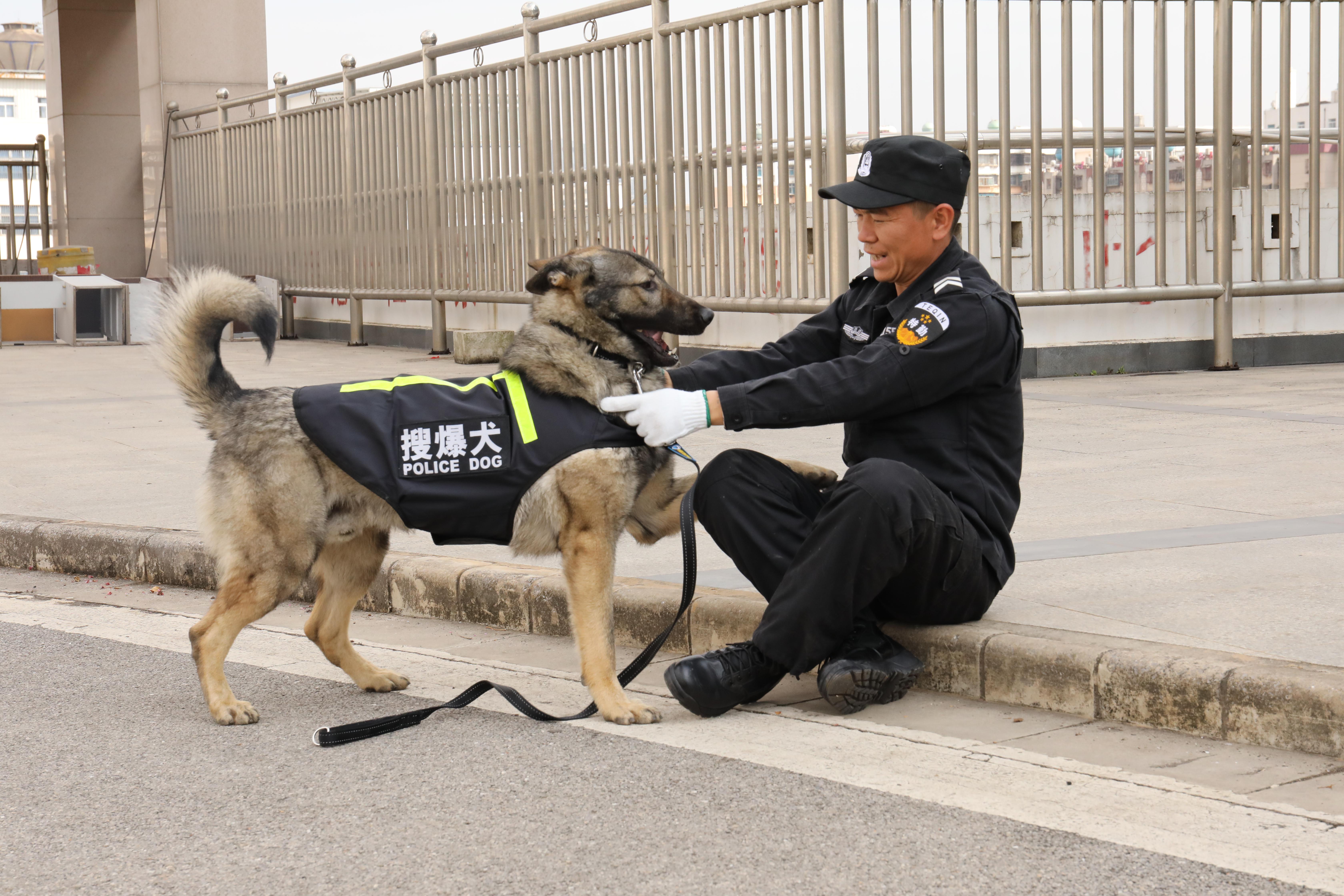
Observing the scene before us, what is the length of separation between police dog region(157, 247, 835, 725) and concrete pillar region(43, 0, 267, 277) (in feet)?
61.5

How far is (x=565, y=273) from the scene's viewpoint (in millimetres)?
4301

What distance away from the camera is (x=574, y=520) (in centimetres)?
405

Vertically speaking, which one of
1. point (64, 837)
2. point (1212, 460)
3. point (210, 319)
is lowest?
→ point (64, 837)

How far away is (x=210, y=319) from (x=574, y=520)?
123 cm

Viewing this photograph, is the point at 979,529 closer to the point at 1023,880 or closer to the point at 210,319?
the point at 1023,880

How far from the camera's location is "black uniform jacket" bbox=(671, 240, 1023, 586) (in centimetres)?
391

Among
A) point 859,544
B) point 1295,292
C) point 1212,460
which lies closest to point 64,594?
point 859,544

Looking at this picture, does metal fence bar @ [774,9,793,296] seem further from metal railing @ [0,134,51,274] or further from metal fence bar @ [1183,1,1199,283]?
metal railing @ [0,134,51,274]

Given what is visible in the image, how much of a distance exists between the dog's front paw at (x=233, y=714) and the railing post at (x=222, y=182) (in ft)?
55.6

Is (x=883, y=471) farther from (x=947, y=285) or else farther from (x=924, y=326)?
(x=947, y=285)

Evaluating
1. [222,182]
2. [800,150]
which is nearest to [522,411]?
[800,150]

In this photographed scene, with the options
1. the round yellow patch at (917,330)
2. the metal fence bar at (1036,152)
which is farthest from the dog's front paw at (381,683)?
the metal fence bar at (1036,152)

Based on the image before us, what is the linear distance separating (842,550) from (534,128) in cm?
1052

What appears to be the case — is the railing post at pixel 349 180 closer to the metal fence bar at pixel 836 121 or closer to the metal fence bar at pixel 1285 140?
the metal fence bar at pixel 836 121
